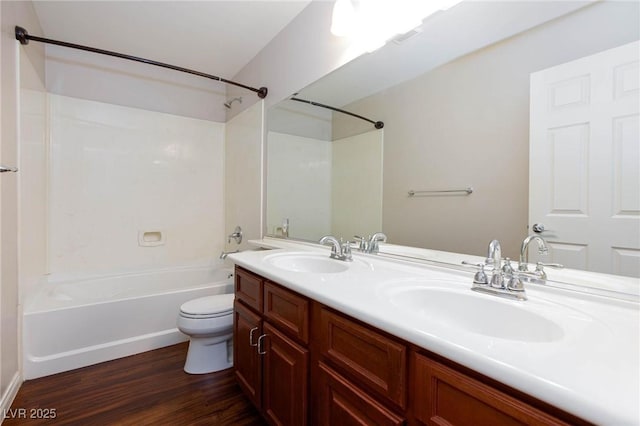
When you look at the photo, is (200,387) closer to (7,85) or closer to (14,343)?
(14,343)

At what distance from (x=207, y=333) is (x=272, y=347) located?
2.52 ft

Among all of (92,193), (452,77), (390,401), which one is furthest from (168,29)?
(390,401)

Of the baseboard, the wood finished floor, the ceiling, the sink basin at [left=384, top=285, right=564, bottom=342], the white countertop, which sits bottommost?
the wood finished floor

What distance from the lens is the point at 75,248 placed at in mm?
2467

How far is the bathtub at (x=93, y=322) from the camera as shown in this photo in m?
1.77

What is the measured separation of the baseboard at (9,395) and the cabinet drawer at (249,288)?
123cm

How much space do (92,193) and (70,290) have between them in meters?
0.83

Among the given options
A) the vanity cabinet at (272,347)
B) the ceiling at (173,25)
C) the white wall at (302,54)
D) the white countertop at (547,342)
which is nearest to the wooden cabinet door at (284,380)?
the vanity cabinet at (272,347)

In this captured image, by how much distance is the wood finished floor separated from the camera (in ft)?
4.66

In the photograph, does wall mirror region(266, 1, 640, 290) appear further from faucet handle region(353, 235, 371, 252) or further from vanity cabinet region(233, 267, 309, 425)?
vanity cabinet region(233, 267, 309, 425)

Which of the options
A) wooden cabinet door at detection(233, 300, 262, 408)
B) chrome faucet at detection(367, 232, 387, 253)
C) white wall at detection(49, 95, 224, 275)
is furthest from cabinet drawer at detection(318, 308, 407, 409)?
white wall at detection(49, 95, 224, 275)

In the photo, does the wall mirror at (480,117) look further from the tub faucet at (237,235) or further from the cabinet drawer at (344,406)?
the tub faucet at (237,235)

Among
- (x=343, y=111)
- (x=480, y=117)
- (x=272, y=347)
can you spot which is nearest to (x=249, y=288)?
(x=272, y=347)

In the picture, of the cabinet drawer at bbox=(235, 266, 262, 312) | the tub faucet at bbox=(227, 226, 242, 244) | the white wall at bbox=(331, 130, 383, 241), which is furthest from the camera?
the tub faucet at bbox=(227, 226, 242, 244)
